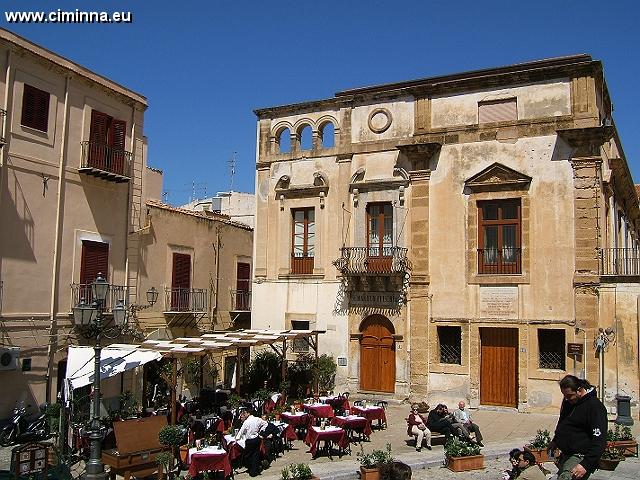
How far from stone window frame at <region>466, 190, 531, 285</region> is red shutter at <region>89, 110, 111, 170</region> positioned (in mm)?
11185

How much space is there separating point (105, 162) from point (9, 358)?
257 inches

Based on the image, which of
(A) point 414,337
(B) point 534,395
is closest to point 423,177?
→ (A) point 414,337

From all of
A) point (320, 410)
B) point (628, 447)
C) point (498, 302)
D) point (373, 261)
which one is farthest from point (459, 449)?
point (373, 261)

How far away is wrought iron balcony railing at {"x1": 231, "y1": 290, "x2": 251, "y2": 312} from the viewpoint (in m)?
26.8

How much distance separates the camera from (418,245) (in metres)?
20.7

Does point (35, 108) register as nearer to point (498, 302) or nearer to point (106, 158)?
point (106, 158)

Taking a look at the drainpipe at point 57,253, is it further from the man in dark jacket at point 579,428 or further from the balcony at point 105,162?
the man in dark jacket at point 579,428

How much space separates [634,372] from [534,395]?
8.80ft

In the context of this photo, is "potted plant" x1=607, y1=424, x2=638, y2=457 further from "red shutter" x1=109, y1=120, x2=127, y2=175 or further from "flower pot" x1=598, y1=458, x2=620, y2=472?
"red shutter" x1=109, y1=120, x2=127, y2=175

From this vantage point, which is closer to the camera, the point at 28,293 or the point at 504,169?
the point at 28,293

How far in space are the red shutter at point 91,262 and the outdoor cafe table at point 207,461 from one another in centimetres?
933

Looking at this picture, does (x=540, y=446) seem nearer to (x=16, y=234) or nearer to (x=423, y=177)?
(x=423, y=177)

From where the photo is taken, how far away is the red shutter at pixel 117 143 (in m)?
20.7

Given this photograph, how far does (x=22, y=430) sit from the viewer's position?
16.2 m
